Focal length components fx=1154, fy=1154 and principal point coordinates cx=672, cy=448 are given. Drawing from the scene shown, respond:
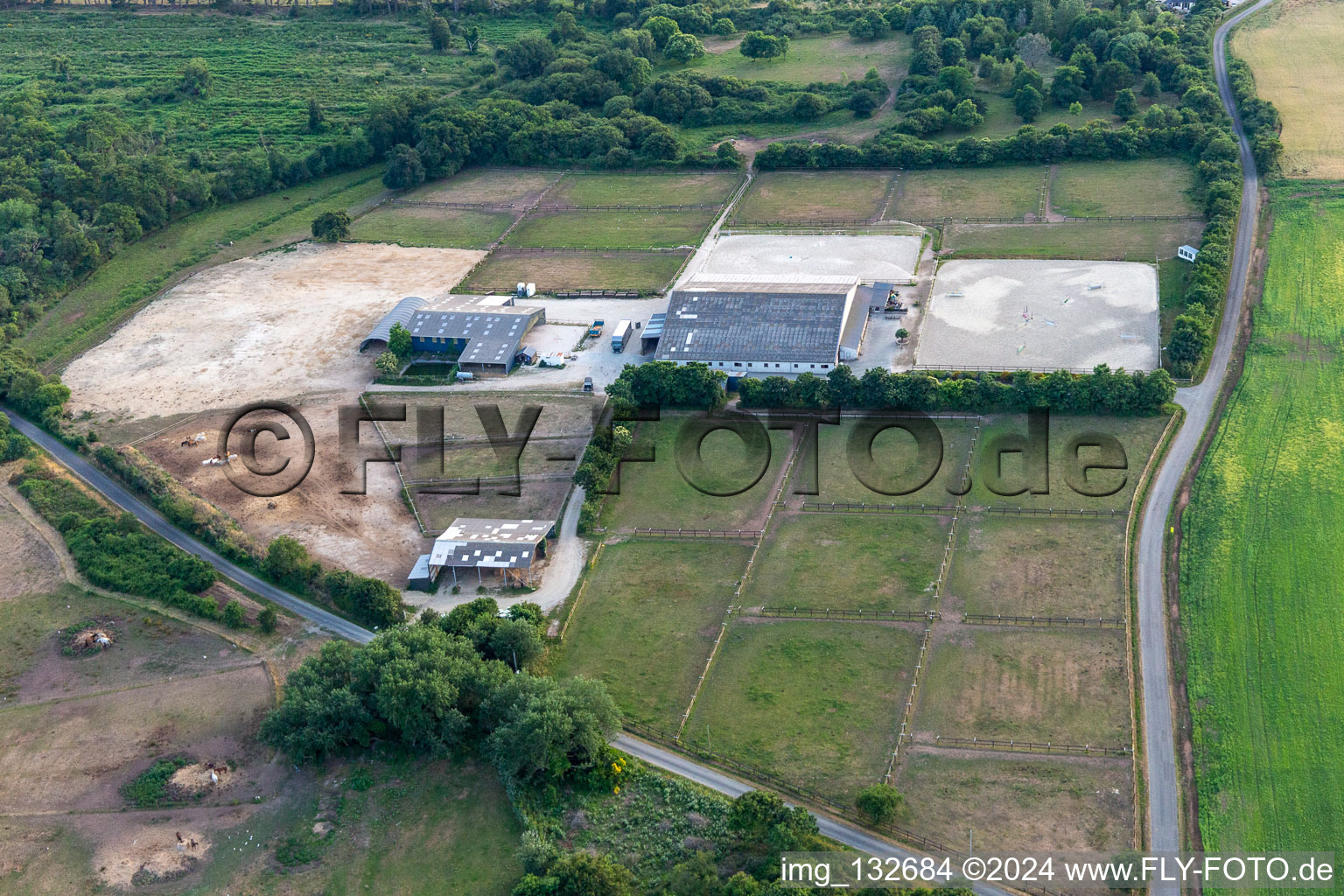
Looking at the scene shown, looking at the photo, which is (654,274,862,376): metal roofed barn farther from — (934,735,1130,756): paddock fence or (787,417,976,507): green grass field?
(934,735,1130,756): paddock fence

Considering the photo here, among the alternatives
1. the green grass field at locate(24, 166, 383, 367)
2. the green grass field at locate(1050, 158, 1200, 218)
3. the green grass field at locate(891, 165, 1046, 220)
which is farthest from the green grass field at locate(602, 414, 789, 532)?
the green grass field at locate(24, 166, 383, 367)

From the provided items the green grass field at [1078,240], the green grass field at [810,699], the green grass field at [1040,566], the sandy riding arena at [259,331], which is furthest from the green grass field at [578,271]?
the green grass field at [810,699]

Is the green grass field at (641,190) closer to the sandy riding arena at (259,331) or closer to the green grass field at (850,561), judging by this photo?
the sandy riding arena at (259,331)

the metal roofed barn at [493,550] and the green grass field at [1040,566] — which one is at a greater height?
the metal roofed barn at [493,550]

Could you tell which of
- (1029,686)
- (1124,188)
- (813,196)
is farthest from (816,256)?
(1029,686)

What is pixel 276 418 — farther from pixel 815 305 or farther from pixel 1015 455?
pixel 1015 455

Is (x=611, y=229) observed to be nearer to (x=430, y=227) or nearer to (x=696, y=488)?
(x=430, y=227)

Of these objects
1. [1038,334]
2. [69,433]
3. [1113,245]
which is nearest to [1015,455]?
[1038,334]
